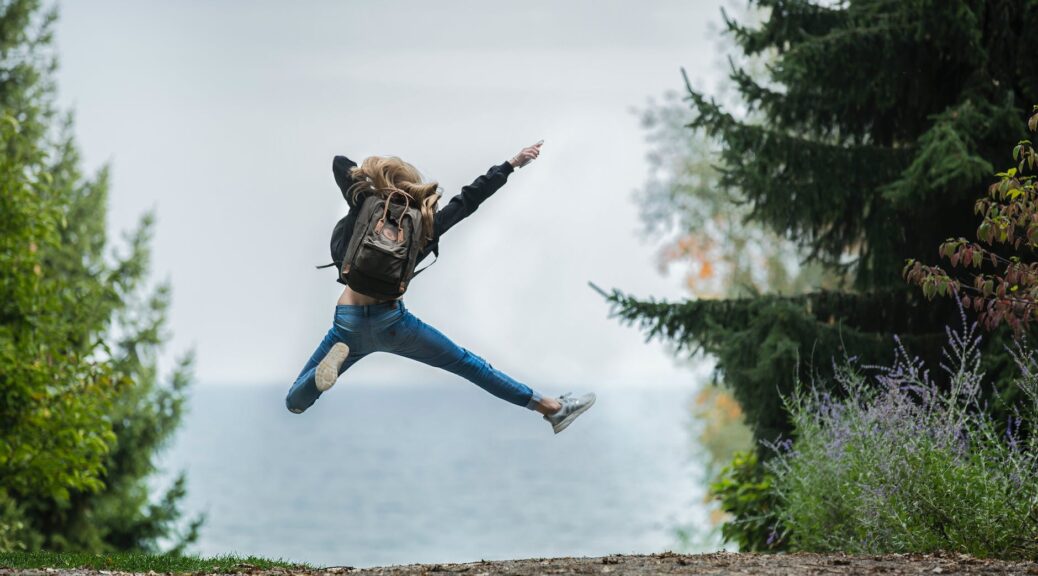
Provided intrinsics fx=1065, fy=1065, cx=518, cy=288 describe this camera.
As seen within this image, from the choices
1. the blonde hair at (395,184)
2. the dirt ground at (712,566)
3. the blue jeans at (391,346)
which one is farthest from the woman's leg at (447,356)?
the dirt ground at (712,566)

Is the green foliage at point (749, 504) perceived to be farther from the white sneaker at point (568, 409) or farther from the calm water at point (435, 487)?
the calm water at point (435, 487)

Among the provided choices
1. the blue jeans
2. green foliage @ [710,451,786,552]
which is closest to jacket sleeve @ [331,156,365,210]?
the blue jeans

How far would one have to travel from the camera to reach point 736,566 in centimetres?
559

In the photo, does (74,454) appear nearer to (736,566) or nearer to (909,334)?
(736,566)

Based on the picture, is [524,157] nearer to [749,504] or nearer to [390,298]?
[390,298]

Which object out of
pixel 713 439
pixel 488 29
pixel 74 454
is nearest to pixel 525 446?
pixel 488 29

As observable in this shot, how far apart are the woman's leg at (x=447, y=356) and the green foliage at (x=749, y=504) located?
347cm

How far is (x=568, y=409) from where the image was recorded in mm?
6520

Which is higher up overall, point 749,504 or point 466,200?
point 466,200

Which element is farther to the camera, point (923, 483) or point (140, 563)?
point (140, 563)

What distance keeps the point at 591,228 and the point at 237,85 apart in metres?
Result: 23.9

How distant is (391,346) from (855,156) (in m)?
5.63

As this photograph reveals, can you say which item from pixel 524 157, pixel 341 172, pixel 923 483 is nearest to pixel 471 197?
pixel 524 157

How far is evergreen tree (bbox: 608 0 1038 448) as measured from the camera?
9.16 meters
